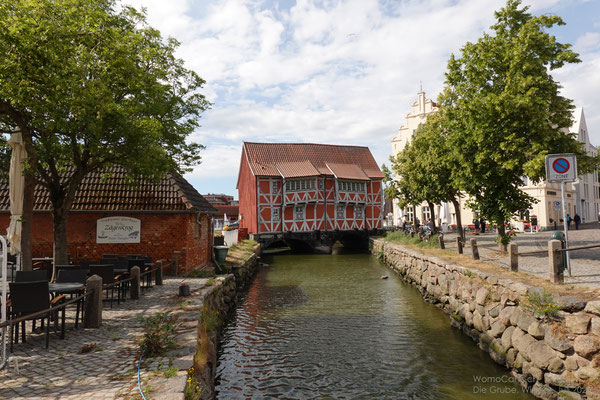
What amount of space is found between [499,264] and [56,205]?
13.3 metres

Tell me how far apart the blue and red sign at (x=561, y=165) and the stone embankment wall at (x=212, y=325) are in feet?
29.5

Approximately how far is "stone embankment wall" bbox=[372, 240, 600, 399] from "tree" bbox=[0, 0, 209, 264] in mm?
9332

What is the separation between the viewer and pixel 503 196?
43.8 ft

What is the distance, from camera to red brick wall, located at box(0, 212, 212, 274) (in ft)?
45.4

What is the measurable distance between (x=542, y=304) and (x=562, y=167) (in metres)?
4.20

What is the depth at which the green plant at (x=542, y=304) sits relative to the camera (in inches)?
247

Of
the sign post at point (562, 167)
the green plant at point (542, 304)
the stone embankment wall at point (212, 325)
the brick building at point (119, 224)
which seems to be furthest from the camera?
the brick building at point (119, 224)

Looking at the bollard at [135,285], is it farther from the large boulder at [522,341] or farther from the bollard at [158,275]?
the large boulder at [522,341]

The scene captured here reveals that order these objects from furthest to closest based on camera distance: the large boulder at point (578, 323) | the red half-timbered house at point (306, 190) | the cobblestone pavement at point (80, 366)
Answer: the red half-timbered house at point (306, 190), the large boulder at point (578, 323), the cobblestone pavement at point (80, 366)

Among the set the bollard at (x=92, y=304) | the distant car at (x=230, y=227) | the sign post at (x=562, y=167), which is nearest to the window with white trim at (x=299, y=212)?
the distant car at (x=230, y=227)

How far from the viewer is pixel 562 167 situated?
9.01 m

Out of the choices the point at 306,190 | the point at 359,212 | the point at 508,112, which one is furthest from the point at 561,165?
the point at 359,212

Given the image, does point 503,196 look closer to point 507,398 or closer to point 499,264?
point 499,264

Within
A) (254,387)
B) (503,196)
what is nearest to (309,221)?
(503,196)
